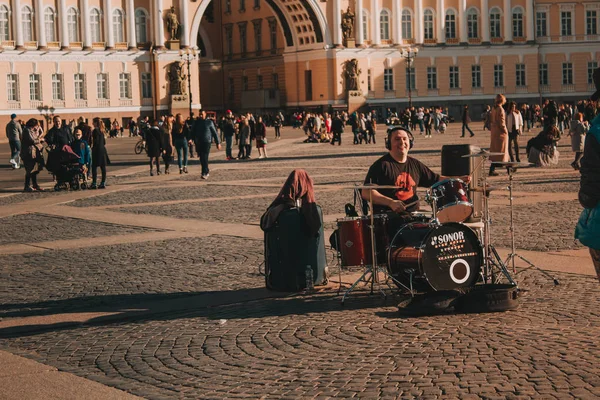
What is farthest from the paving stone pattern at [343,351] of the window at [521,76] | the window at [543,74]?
the window at [543,74]

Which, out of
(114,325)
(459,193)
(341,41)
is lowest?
(114,325)

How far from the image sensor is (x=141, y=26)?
246ft

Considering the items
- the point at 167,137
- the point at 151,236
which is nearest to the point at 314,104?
the point at 167,137

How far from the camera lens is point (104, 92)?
240 ft

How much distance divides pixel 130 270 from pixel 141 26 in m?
63.3

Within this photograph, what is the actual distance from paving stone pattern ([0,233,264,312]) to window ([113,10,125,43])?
59218mm

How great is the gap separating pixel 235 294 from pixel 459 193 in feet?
8.29

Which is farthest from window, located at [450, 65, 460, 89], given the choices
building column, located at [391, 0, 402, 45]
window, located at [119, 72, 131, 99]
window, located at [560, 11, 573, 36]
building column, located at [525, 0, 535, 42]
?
window, located at [119, 72, 131, 99]

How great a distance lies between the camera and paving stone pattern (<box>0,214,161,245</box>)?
16891 millimetres

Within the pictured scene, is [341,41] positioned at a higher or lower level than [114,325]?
higher

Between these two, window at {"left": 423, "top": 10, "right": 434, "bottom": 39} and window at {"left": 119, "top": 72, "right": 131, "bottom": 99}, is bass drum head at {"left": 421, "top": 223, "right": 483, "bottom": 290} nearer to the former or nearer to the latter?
window at {"left": 119, "top": 72, "right": 131, "bottom": 99}

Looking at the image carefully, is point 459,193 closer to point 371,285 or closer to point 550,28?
point 371,285

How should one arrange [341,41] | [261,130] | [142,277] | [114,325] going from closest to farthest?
[114,325], [142,277], [261,130], [341,41]

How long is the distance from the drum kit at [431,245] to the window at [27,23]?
62.1 metres
